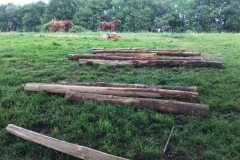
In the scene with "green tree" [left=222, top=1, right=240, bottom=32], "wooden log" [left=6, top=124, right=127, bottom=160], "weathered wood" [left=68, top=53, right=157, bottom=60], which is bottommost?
"wooden log" [left=6, top=124, right=127, bottom=160]

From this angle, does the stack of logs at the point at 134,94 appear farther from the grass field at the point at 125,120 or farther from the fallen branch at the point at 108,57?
the fallen branch at the point at 108,57

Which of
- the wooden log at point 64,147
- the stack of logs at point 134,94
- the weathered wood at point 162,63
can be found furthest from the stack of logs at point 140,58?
the wooden log at point 64,147

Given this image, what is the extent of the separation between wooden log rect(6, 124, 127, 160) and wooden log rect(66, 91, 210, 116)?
130 cm

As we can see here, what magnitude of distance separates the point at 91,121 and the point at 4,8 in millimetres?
58977

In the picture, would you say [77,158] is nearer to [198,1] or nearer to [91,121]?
[91,121]

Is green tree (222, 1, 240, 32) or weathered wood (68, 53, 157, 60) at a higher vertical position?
green tree (222, 1, 240, 32)

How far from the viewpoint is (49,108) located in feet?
14.5

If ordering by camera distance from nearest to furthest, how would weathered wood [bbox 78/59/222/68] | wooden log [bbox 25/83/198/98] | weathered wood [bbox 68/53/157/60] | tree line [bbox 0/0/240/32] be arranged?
1. wooden log [bbox 25/83/198/98]
2. weathered wood [bbox 78/59/222/68]
3. weathered wood [bbox 68/53/157/60]
4. tree line [bbox 0/0/240/32]

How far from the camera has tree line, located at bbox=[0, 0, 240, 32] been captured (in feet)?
142

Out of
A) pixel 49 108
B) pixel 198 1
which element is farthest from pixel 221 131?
pixel 198 1

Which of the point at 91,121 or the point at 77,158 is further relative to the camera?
the point at 91,121

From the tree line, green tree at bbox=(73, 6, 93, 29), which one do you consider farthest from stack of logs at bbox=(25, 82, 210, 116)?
green tree at bbox=(73, 6, 93, 29)

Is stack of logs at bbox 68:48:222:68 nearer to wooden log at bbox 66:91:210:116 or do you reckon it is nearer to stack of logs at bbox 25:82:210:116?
stack of logs at bbox 25:82:210:116

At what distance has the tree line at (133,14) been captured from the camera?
43375 millimetres
